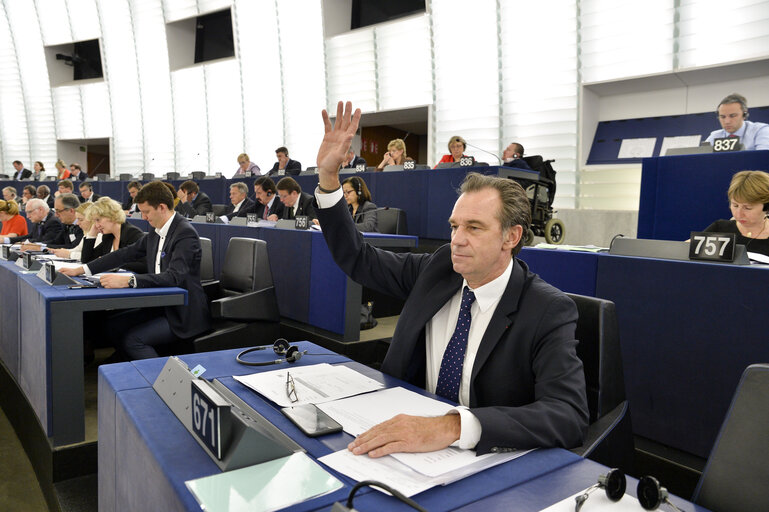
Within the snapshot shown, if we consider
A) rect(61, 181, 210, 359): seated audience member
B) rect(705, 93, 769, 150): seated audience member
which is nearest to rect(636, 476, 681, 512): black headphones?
rect(61, 181, 210, 359): seated audience member

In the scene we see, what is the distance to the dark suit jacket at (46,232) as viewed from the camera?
18.9 ft

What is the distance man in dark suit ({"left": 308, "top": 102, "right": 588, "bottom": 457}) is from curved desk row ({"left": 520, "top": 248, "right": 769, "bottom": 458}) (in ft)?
3.30

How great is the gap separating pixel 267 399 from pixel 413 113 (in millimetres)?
9043

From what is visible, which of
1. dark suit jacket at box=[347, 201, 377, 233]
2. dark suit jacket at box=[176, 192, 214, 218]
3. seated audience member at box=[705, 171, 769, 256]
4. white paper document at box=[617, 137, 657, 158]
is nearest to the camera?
seated audience member at box=[705, 171, 769, 256]

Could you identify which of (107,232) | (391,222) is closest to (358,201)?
(391,222)

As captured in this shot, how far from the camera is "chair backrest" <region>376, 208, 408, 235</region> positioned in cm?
522

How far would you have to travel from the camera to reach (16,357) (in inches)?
114

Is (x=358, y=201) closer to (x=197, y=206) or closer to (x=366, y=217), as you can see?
(x=366, y=217)

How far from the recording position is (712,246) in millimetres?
2059

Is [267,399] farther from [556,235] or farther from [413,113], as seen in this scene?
[413,113]

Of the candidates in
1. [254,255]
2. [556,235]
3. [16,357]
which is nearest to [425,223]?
[556,235]

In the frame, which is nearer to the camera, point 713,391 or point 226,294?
point 713,391

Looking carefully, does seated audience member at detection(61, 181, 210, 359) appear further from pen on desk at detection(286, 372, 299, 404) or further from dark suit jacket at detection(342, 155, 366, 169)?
dark suit jacket at detection(342, 155, 366, 169)

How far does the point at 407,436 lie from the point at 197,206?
287 inches
